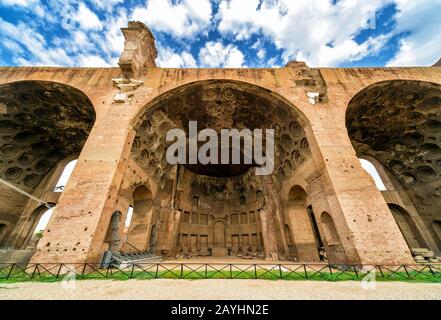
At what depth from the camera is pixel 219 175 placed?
21.8 m

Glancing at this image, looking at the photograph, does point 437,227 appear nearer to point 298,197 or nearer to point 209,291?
point 298,197

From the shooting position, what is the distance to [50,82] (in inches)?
452

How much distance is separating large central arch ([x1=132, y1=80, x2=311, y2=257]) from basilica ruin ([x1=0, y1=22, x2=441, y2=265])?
104 mm

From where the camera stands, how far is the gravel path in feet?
14.1

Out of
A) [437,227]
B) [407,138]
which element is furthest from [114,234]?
[437,227]

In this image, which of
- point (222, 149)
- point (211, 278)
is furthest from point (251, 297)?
point (222, 149)

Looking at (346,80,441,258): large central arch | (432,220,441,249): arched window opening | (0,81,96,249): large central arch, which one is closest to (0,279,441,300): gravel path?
(0,81,96,249): large central arch

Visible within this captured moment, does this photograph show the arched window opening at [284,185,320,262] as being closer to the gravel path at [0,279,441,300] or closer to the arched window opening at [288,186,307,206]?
the arched window opening at [288,186,307,206]

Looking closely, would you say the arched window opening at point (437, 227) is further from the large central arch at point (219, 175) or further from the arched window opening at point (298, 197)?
the large central arch at point (219, 175)

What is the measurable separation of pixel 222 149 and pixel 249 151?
295cm

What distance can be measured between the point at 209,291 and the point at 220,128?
1197 cm

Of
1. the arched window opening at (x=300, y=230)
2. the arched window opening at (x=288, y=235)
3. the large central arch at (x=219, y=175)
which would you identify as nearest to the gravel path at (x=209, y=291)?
the large central arch at (x=219, y=175)

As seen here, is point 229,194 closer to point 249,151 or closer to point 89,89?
point 249,151

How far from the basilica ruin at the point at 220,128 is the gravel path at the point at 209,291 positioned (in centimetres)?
204
